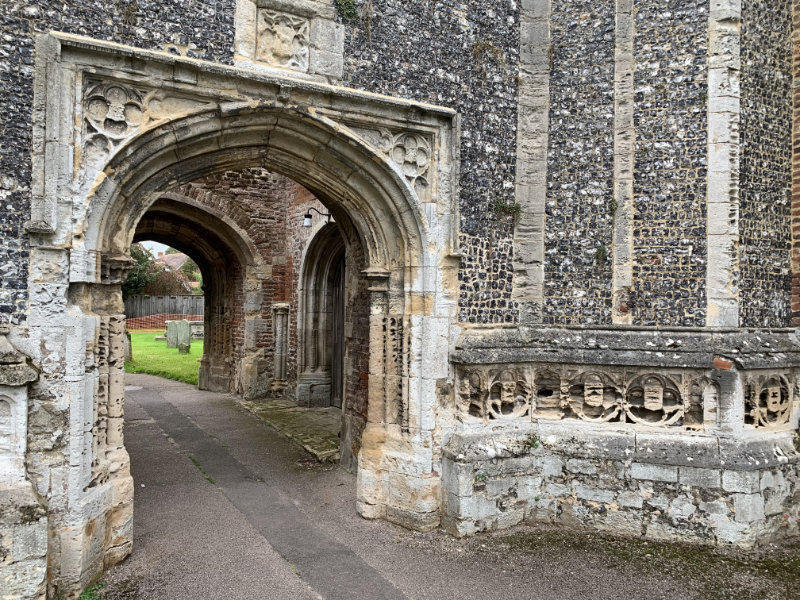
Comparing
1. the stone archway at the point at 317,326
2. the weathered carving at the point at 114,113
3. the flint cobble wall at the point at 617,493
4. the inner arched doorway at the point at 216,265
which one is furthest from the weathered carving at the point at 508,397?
the inner arched doorway at the point at 216,265

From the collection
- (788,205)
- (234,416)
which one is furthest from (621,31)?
(234,416)

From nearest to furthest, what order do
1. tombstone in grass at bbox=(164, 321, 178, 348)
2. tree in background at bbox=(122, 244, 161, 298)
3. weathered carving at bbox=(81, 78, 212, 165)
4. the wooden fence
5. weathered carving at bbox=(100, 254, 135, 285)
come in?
weathered carving at bbox=(81, 78, 212, 165) → weathered carving at bbox=(100, 254, 135, 285) → tombstone in grass at bbox=(164, 321, 178, 348) → tree in background at bbox=(122, 244, 161, 298) → the wooden fence

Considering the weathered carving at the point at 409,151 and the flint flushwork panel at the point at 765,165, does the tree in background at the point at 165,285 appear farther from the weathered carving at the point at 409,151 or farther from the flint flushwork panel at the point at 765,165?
the flint flushwork panel at the point at 765,165

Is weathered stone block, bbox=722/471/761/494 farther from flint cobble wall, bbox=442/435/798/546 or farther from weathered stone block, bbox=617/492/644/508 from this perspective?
weathered stone block, bbox=617/492/644/508

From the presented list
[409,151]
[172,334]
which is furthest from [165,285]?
[409,151]

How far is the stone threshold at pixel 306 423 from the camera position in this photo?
8047 millimetres

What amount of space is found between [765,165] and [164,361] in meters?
16.5

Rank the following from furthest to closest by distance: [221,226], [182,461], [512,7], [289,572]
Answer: [221,226], [182,461], [512,7], [289,572]

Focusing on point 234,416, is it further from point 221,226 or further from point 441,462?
point 441,462

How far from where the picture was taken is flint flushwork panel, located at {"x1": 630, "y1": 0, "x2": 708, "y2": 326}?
17.6 ft

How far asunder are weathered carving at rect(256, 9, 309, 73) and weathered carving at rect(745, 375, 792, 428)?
484 cm

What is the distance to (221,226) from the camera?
11766 millimetres

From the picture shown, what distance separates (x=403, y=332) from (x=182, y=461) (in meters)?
3.76

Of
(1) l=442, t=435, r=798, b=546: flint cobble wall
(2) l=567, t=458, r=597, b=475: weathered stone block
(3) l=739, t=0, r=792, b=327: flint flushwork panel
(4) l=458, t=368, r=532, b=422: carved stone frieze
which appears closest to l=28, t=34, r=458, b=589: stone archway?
(4) l=458, t=368, r=532, b=422: carved stone frieze
